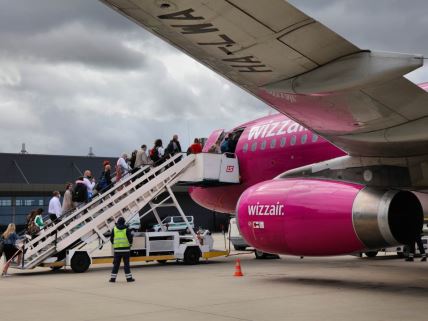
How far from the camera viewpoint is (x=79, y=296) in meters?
10.9

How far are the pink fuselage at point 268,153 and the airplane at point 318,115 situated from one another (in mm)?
54

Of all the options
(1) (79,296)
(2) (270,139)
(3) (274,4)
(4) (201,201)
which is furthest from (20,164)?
(3) (274,4)

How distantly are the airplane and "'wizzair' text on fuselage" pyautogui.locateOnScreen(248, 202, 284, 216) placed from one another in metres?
0.02

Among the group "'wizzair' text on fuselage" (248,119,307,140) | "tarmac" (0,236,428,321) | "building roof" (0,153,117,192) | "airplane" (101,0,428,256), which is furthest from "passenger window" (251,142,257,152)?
"building roof" (0,153,117,192)

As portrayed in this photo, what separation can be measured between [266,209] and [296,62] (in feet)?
14.0

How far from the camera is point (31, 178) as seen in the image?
143 ft

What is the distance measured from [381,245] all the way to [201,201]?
897 cm

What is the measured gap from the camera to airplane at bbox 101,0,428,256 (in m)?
6.98

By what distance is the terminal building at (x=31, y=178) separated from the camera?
42.5m

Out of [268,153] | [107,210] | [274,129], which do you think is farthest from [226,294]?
[107,210]

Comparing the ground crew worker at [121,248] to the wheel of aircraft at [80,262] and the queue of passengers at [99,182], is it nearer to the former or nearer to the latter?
the wheel of aircraft at [80,262]

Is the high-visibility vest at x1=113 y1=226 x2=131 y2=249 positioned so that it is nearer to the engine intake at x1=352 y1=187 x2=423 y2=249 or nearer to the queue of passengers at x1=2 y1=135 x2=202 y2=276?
the queue of passengers at x1=2 y1=135 x2=202 y2=276

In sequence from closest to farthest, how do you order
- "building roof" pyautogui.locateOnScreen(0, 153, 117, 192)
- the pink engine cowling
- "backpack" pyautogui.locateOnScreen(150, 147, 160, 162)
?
the pink engine cowling < "backpack" pyautogui.locateOnScreen(150, 147, 160, 162) < "building roof" pyautogui.locateOnScreen(0, 153, 117, 192)

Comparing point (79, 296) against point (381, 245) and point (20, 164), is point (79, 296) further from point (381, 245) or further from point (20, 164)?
point (20, 164)
